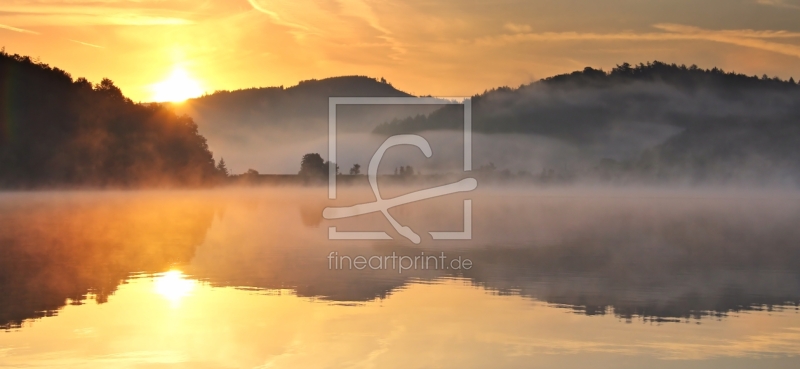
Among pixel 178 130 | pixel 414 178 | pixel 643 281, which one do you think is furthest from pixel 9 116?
pixel 643 281

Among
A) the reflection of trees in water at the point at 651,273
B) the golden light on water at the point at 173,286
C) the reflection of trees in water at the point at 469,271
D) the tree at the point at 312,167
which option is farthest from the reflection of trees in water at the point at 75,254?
the tree at the point at 312,167

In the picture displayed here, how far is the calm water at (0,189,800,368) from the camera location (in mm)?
11656

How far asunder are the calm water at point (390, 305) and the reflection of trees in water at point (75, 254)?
0.28 feet

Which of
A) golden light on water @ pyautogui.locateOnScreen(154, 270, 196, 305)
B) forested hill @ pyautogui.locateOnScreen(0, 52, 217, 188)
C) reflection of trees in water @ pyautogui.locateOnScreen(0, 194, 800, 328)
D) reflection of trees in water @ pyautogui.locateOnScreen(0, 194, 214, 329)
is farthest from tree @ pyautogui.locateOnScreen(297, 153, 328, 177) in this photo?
golden light on water @ pyautogui.locateOnScreen(154, 270, 196, 305)

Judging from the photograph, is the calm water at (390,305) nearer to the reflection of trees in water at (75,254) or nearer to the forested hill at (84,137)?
the reflection of trees in water at (75,254)

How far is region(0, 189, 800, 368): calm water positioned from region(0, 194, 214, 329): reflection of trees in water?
8cm

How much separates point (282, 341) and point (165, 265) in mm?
9552

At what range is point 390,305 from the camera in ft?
50.8

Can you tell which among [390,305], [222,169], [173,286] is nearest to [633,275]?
[390,305]

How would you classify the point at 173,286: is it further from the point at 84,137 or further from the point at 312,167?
the point at 312,167

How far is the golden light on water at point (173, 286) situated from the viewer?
16320 mm

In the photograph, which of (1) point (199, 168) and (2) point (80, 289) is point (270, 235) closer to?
(2) point (80, 289)

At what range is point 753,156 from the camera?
19425 centimetres

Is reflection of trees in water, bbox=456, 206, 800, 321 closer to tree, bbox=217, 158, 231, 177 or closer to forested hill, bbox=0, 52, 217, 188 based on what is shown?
forested hill, bbox=0, 52, 217, 188
